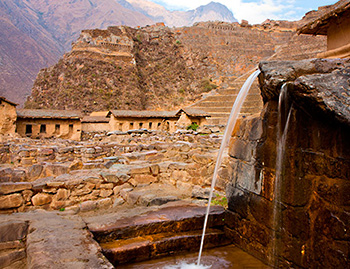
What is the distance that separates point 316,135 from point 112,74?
4833 cm

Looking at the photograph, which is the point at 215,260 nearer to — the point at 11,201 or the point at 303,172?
the point at 303,172

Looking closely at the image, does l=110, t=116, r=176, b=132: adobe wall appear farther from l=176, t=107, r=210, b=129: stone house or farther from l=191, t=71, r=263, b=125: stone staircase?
l=191, t=71, r=263, b=125: stone staircase

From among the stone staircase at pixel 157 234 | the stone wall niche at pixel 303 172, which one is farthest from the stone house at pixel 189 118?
the stone wall niche at pixel 303 172

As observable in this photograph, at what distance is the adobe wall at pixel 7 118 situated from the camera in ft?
67.4

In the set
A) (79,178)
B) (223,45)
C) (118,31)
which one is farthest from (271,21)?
(79,178)

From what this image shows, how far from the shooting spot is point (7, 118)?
20.9m

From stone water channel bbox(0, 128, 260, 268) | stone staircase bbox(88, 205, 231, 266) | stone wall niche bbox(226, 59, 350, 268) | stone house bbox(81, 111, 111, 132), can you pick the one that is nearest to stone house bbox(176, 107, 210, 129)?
stone house bbox(81, 111, 111, 132)

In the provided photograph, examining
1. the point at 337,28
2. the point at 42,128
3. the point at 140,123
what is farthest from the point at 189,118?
the point at 337,28

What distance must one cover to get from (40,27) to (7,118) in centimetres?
12195

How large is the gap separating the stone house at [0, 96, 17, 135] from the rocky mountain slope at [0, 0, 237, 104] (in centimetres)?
5225

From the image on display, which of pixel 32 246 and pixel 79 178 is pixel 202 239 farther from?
pixel 79 178

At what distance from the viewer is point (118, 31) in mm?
53562

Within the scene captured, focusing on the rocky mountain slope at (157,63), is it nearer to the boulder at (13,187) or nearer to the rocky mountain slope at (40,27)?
the rocky mountain slope at (40,27)

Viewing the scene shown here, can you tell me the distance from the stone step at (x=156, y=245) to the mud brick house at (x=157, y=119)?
19643mm
